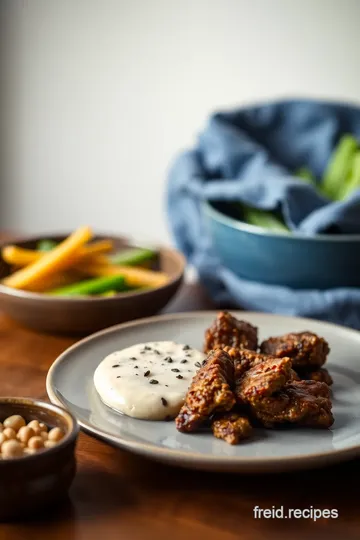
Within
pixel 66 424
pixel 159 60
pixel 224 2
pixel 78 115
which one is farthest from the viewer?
pixel 78 115

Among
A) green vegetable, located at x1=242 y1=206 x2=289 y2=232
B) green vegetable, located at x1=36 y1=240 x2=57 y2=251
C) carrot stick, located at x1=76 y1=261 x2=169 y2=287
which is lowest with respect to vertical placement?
carrot stick, located at x1=76 y1=261 x2=169 y2=287

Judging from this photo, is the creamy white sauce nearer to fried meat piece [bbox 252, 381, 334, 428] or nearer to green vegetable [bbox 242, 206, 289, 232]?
fried meat piece [bbox 252, 381, 334, 428]

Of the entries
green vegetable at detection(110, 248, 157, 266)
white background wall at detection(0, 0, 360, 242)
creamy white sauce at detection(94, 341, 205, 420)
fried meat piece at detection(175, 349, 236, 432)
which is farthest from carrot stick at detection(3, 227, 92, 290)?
white background wall at detection(0, 0, 360, 242)

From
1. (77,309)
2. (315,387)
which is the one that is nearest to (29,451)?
(315,387)

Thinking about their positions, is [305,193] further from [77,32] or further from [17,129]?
[17,129]

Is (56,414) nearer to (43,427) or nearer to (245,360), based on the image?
(43,427)

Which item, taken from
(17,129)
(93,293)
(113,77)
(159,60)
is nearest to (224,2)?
(159,60)

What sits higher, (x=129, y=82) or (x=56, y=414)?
(x=129, y=82)
